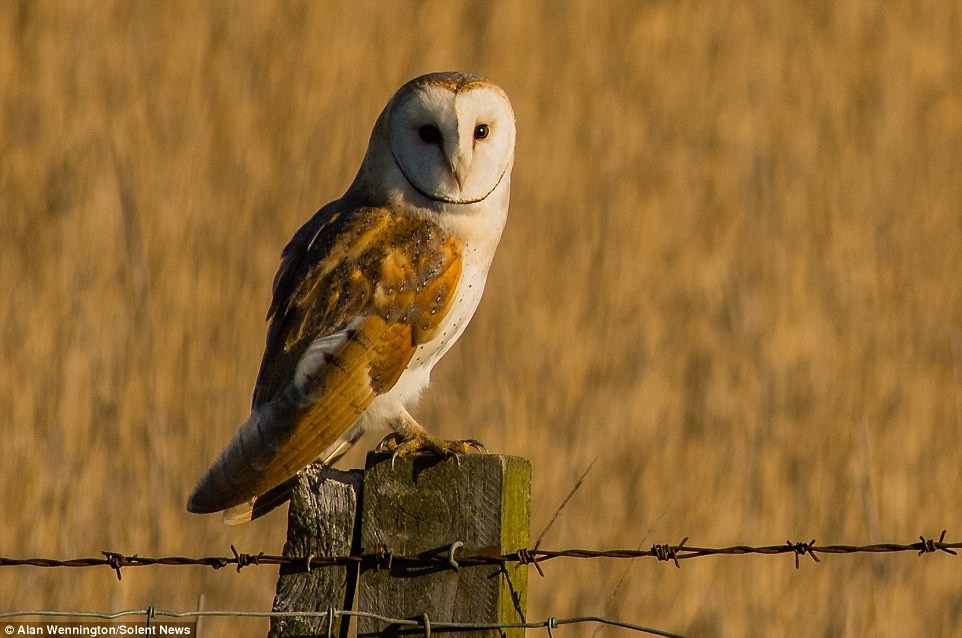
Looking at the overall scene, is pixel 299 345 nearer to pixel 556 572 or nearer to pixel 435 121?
pixel 435 121

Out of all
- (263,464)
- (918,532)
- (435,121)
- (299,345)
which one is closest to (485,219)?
(435,121)

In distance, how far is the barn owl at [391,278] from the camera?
273 centimetres

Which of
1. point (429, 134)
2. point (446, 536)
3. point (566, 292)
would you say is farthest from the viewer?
point (566, 292)

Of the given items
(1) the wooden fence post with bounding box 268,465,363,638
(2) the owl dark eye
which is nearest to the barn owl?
(2) the owl dark eye

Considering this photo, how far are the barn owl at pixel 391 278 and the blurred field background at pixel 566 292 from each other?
141 cm

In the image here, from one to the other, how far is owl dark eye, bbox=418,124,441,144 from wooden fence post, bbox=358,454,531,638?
3.57 feet

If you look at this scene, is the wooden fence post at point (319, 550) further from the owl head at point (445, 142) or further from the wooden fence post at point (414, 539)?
the owl head at point (445, 142)

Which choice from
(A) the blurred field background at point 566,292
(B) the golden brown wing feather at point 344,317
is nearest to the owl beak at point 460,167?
(B) the golden brown wing feather at point 344,317

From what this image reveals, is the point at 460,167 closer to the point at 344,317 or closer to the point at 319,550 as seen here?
the point at 344,317

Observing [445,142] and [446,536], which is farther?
[445,142]

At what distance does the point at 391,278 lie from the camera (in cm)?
288

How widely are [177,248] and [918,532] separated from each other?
2663 millimetres

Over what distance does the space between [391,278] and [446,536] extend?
0.93 meters

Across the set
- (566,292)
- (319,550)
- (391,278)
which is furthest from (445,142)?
(566,292)
